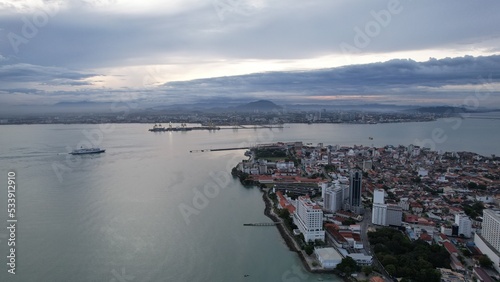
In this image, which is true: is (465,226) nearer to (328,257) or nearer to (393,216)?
(393,216)

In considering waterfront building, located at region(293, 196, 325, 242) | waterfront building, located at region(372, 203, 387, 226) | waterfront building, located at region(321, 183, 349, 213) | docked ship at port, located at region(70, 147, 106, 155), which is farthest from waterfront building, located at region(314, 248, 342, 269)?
docked ship at port, located at region(70, 147, 106, 155)

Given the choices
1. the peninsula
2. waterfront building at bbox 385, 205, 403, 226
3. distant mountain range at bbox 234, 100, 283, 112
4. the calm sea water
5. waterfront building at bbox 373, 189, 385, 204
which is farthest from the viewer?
distant mountain range at bbox 234, 100, 283, 112

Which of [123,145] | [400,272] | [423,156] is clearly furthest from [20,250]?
[423,156]

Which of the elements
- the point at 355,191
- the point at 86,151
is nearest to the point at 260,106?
the point at 86,151

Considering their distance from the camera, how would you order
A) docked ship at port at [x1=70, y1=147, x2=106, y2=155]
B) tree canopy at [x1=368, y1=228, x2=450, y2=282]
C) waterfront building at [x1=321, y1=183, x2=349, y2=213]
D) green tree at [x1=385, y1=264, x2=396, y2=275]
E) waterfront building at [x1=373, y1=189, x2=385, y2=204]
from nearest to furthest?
tree canopy at [x1=368, y1=228, x2=450, y2=282]
green tree at [x1=385, y1=264, x2=396, y2=275]
waterfront building at [x1=373, y1=189, x2=385, y2=204]
waterfront building at [x1=321, y1=183, x2=349, y2=213]
docked ship at port at [x1=70, y1=147, x2=106, y2=155]

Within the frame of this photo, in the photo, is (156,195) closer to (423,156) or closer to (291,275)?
(291,275)

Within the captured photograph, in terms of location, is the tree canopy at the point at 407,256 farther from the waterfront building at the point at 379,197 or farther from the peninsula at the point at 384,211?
the waterfront building at the point at 379,197

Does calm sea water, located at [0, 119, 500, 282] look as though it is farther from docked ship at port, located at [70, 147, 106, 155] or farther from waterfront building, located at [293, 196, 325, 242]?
docked ship at port, located at [70, 147, 106, 155]

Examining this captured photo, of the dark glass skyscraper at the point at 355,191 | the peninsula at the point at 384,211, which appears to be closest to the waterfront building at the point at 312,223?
the peninsula at the point at 384,211

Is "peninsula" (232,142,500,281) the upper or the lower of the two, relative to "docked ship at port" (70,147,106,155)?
lower

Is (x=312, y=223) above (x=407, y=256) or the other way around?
above
